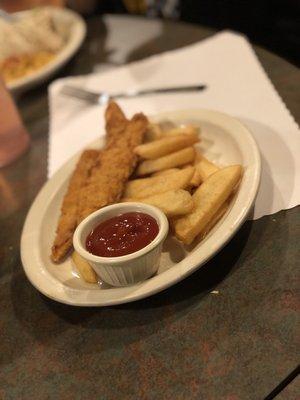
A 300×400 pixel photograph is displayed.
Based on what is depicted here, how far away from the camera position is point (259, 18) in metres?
2.92

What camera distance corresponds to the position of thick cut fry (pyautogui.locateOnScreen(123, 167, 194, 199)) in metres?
1.32

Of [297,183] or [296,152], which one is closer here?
[297,183]

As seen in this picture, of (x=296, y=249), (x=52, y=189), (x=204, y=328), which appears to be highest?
(x=296, y=249)

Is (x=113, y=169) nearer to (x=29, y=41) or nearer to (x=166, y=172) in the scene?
(x=166, y=172)

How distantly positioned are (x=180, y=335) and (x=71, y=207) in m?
0.57

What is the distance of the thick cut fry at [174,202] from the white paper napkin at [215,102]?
0.26 meters

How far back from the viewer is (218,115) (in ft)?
5.26

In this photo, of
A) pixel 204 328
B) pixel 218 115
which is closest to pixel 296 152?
pixel 218 115

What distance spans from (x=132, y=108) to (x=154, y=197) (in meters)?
0.91

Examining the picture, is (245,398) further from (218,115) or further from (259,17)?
(259,17)

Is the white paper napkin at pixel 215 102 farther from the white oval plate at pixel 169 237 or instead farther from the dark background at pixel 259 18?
the dark background at pixel 259 18

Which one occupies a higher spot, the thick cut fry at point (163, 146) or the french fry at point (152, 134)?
the thick cut fry at point (163, 146)

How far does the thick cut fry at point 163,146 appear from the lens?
58.1 inches

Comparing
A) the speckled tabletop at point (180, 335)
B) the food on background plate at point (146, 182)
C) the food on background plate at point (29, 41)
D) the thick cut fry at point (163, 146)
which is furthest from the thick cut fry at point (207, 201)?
the food on background plate at point (29, 41)
